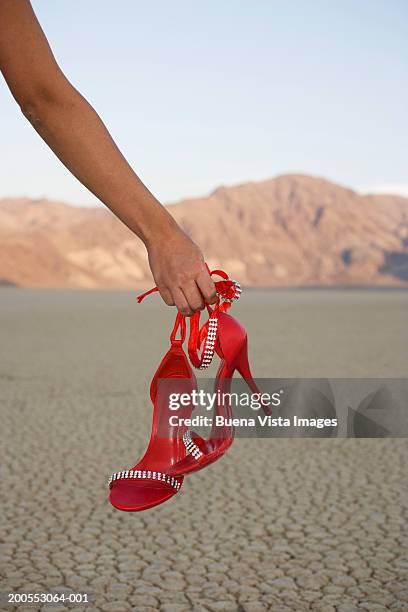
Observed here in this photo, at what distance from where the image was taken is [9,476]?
6.31 meters

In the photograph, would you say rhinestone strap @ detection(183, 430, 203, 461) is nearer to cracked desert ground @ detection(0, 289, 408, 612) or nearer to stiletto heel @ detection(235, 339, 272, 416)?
stiletto heel @ detection(235, 339, 272, 416)

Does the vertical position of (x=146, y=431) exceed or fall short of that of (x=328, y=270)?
it falls short

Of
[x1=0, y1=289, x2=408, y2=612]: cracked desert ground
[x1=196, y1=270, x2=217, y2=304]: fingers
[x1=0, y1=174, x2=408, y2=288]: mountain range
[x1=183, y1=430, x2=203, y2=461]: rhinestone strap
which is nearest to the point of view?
[x1=196, y1=270, x2=217, y2=304]: fingers

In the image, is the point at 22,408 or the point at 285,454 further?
the point at 22,408

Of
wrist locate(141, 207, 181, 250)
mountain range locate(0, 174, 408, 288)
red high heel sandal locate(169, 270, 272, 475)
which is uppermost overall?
mountain range locate(0, 174, 408, 288)

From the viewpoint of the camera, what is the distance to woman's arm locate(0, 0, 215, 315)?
3.63ft

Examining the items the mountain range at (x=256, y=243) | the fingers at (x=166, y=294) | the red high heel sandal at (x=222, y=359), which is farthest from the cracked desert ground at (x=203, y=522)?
the mountain range at (x=256, y=243)

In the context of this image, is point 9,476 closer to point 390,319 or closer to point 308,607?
point 308,607

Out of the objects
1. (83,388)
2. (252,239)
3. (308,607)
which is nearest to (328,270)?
(252,239)

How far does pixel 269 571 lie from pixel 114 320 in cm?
2473

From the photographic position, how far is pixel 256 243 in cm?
12000

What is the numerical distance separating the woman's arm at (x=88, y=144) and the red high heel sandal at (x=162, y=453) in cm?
9

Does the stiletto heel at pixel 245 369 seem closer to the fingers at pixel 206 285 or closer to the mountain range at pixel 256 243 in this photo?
the fingers at pixel 206 285

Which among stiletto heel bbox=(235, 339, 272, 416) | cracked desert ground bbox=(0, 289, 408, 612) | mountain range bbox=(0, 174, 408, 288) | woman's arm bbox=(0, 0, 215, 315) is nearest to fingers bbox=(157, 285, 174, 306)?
woman's arm bbox=(0, 0, 215, 315)
